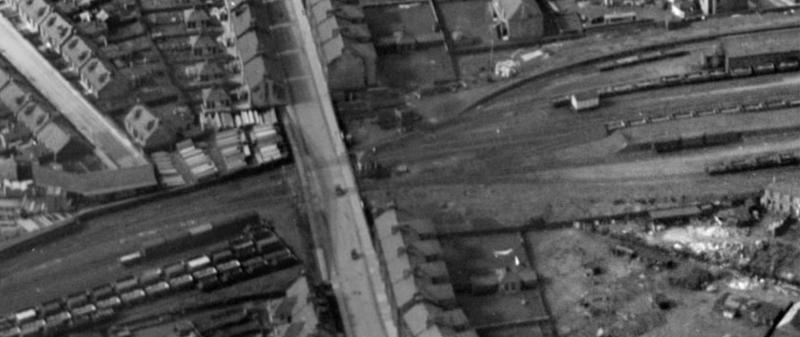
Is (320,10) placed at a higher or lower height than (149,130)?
higher

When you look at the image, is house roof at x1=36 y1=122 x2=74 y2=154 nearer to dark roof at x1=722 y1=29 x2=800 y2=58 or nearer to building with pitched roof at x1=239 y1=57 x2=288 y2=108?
building with pitched roof at x1=239 y1=57 x2=288 y2=108

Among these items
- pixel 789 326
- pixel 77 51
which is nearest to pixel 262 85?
pixel 77 51

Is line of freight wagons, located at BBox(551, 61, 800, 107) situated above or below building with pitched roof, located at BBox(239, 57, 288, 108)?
below

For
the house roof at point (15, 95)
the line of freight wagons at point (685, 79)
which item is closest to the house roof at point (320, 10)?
the line of freight wagons at point (685, 79)

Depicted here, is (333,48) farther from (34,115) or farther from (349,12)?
(34,115)

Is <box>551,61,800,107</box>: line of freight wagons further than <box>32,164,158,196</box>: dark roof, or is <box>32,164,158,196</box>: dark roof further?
<box>551,61,800,107</box>: line of freight wagons

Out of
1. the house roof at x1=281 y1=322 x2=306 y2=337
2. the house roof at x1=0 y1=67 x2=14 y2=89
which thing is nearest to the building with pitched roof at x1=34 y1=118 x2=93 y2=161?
the house roof at x1=0 y1=67 x2=14 y2=89

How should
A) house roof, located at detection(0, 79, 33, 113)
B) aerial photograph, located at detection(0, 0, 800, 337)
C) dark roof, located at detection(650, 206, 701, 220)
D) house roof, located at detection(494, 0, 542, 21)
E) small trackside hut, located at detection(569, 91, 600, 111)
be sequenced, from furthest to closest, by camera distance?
1. house roof, located at detection(494, 0, 542, 21)
2. house roof, located at detection(0, 79, 33, 113)
3. small trackside hut, located at detection(569, 91, 600, 111)
4. dark roof, located at detection(650, 206, 701, 220)
5. aerial photograph, located at detection(0, 0, 800, 337)
